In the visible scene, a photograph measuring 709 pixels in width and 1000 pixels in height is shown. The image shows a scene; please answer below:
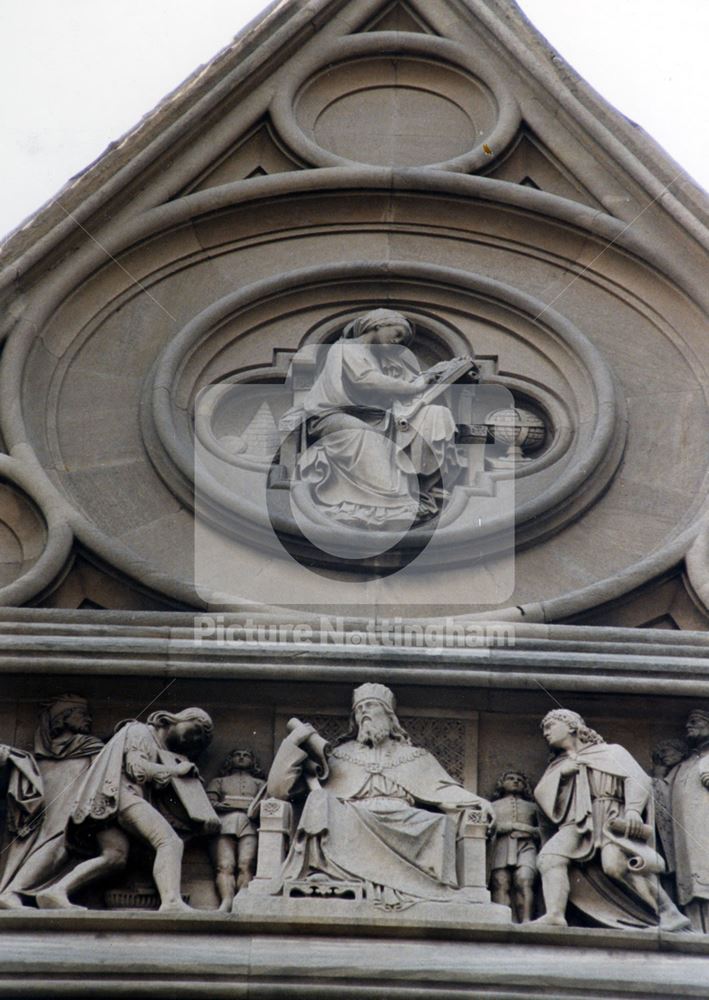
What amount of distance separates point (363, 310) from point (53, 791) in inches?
166

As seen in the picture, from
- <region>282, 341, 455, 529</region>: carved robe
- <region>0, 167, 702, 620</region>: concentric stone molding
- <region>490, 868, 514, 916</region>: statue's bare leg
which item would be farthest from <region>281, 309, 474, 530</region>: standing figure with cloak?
<region>490, 868, 514, 916</region>: statue's bare leg

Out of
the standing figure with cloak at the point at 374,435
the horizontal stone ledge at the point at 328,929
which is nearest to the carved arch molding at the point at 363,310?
the standing figure with cloak at the point at 374,435

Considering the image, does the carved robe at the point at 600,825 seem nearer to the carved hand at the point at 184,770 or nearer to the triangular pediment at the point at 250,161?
the carved hand at the point at 184,770

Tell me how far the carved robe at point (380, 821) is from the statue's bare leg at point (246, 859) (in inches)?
8.3

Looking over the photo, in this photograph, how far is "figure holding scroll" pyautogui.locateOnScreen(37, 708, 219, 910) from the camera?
11273 millimetres

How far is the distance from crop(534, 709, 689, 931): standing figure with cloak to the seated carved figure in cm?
38

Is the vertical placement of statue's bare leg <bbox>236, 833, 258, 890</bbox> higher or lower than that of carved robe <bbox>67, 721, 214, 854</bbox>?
lower

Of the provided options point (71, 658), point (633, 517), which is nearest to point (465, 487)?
point (633, 517)

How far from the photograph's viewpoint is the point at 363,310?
48.0 ft

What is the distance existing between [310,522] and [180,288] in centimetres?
219

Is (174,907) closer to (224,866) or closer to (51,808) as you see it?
(224,866)

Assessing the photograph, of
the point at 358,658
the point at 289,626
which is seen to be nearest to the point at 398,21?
the point at 289,626

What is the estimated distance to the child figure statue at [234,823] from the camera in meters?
11.4

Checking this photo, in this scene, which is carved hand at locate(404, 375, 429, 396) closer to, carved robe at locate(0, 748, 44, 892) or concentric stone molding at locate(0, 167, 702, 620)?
concentric stone molding at locate(0, 167, 702, 620)
